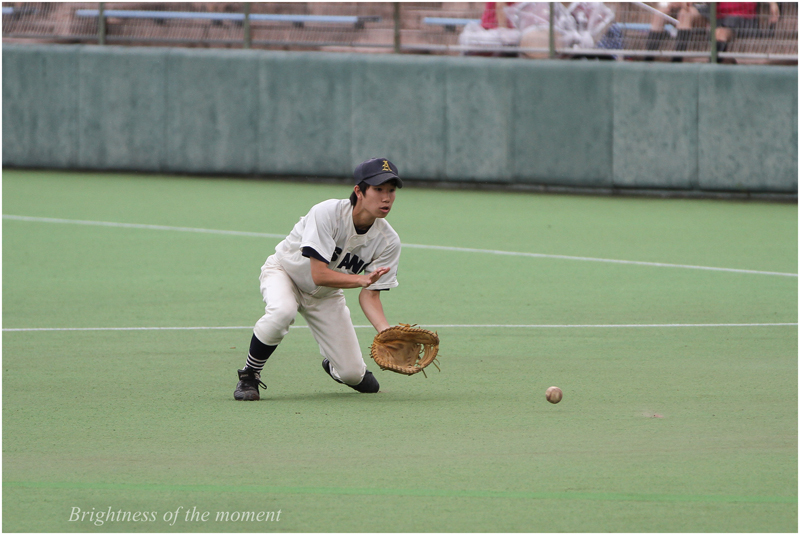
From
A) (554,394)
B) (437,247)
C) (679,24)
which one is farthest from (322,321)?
(679,24)

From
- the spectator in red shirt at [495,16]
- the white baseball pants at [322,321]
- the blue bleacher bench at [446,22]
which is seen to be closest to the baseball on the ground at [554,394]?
the white baseball pants at [322,321]

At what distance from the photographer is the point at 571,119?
1734cm

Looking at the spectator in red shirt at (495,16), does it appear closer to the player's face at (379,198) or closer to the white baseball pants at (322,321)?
the white baseball pants at (322,321)

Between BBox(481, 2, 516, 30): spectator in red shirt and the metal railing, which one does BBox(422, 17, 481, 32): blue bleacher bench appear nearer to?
the metal railing

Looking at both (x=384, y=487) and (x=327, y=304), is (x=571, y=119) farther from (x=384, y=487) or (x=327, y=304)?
(x=384, y=487)

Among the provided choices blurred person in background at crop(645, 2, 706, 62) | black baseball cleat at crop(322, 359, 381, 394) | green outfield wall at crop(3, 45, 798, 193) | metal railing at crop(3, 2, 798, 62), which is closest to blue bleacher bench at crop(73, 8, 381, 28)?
metal railing at crop(3, 2, 798, 62)

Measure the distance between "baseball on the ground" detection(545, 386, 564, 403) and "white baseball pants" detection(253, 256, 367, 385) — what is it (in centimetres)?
104

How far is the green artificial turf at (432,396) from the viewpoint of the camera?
4598mm

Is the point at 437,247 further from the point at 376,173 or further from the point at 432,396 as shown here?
the point at 376,173

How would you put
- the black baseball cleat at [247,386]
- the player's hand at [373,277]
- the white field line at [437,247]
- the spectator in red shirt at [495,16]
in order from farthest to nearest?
the spectator in red shirt at [495,16], the white field line at [437,247], the black baseball cleat at [247,386], the player's hand at [373,277]

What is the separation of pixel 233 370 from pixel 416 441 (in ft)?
6.73

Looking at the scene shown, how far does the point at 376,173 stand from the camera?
6.13 m

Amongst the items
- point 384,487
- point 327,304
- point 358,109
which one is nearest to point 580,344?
point 327,304

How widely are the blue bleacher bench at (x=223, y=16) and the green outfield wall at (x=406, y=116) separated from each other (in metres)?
0.55
